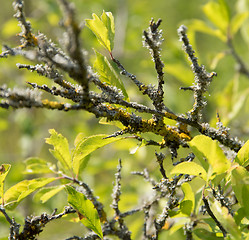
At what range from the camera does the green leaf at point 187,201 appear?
0.89m

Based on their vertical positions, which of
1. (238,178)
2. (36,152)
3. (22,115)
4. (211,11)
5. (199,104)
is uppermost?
(22,115)

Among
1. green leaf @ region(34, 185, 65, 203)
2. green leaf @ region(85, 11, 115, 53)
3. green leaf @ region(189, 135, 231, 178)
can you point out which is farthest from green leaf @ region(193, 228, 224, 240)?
green leaf @ region(85, 11, 115, 53)

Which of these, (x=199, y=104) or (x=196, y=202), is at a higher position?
(x=199, y=104)

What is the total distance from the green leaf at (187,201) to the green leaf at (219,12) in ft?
4.11

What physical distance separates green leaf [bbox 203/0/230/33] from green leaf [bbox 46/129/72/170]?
1.22 metres

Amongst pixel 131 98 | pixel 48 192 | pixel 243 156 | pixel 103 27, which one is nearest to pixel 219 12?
pixel 131 98

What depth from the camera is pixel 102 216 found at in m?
1.08

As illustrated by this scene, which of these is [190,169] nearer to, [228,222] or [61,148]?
[228,222]

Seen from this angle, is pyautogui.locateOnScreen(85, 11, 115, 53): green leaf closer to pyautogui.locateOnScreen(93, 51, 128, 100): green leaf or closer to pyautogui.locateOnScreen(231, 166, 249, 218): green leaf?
pyautogui.locateOnScreen(93, 51, 128, 100): green leaf

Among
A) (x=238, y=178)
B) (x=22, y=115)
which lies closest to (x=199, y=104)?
(x=238, y=178)

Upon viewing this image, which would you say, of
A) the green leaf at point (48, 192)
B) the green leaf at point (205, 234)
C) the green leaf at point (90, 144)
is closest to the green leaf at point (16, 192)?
the green leaf at point (48, 192)

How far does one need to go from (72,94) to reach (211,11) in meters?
1.35

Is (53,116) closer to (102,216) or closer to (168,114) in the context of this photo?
(102,216)

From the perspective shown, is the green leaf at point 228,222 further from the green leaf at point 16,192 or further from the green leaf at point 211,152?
the green leaf at point 16,192
